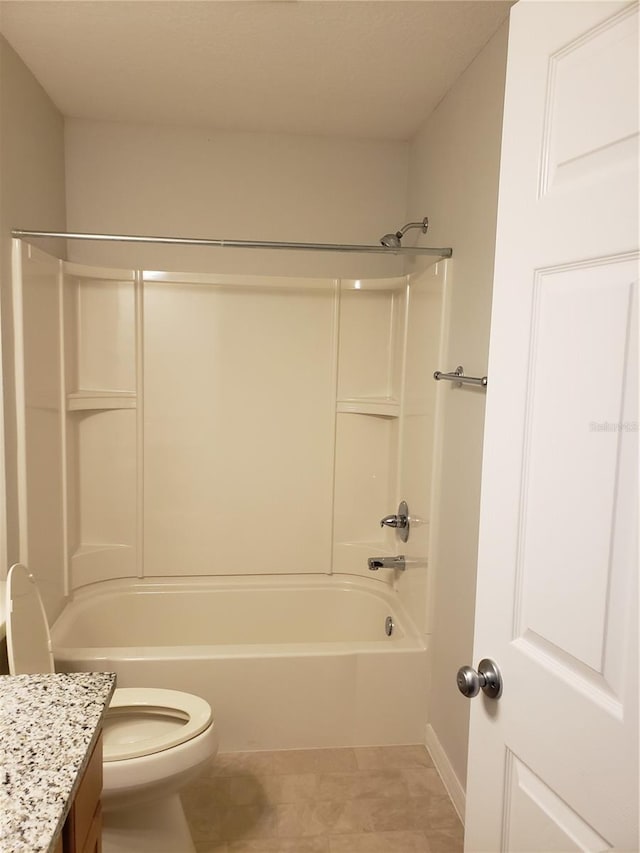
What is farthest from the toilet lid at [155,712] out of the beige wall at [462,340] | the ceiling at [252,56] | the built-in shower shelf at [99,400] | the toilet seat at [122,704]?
the ceiling at [252,56]

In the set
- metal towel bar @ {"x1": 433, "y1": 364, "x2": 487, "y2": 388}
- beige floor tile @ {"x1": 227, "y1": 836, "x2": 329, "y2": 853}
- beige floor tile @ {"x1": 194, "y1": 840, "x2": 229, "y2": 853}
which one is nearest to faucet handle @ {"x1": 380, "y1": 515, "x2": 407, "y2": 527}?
metal towel bar @ {"x1": 433, "y1": 364, "x2": 487, "y2": 388}

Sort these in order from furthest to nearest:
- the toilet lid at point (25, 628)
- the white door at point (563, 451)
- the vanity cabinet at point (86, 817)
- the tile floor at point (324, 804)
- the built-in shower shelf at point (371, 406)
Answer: the built-in shower shelf at point (371, 406) < the tile floor at point (324, 804) < the toilet lid at point (25, 628) < the vanity cabinet at point (86, 817) < the white door at point (563, 451)

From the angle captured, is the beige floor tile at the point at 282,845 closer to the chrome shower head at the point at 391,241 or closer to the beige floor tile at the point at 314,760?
the beige floor tile at the point at 314,760

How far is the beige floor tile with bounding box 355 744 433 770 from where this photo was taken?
8.05 ft

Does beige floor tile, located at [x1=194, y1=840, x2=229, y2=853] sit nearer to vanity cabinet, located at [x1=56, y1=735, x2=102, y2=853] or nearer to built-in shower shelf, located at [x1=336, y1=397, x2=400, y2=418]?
vanity cabinet, located at [x1=56, y1=735, x2=102, y2=853]

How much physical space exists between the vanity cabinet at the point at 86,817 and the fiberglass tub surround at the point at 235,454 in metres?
1.66

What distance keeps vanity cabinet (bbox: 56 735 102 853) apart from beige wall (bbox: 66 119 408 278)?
2343 millimetres

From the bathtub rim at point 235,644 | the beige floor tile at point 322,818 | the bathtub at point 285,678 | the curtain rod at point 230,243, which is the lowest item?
the beige floor tile at point 322,818

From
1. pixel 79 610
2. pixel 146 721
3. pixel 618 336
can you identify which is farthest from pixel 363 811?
pixel 618 336

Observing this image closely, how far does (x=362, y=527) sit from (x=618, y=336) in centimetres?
251

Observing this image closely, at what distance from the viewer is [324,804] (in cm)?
222

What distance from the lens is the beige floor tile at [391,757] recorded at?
8.05 feet

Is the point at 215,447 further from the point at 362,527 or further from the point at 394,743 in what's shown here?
the point at 394,743

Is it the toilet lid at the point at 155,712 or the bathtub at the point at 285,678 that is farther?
the bathtub at the point at 285,678
